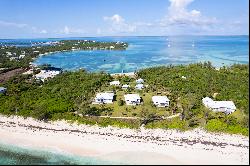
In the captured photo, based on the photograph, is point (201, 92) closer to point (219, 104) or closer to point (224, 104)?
point (219, 104)

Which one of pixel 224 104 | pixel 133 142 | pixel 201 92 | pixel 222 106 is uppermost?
pixel 201 92

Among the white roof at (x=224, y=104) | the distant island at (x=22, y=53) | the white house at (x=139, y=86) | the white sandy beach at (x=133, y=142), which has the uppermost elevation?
the distant island at (x=22, y=53)

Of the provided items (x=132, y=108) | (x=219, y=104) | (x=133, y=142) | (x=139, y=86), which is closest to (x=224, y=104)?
(x=219, y=104)

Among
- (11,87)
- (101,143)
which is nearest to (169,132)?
(101,143)

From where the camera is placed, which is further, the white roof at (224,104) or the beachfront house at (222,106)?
the white roof at (224,104)

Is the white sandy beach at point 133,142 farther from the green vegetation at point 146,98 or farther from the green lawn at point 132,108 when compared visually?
the green lawn at point 132,108

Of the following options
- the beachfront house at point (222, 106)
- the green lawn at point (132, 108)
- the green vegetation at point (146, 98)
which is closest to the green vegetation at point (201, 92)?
the green vegetation at point (146, 98)

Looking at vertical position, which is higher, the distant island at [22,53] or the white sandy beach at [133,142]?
the distant island at [22,53]

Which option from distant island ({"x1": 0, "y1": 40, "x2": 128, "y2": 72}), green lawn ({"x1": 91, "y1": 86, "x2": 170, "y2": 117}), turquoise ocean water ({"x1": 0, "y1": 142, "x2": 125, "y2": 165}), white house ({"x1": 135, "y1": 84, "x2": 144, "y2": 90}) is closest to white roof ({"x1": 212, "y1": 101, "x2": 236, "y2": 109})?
green lawn ({"x1": 91, "y1": 86, "x2": 170, "y2": 117})
